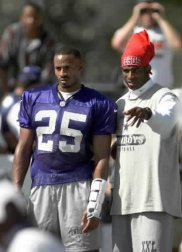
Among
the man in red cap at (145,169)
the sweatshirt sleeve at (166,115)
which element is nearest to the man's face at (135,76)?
the man in red cap at (145,169)

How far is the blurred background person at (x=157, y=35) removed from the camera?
1369cm

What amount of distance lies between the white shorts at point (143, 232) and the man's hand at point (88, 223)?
0.23m

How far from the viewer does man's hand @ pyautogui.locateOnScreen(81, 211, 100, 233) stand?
9.83 meters

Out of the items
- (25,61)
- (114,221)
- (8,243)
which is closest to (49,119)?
(114,221)

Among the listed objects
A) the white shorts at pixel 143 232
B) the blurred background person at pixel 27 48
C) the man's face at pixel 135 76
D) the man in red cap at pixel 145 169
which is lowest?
the white shorts at pixel 143 232

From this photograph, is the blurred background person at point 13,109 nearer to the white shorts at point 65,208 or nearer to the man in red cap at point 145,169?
the white shorts at point 65,208

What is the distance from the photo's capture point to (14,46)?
15359 millimetres

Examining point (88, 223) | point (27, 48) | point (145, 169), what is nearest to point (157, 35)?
point (27, 48)

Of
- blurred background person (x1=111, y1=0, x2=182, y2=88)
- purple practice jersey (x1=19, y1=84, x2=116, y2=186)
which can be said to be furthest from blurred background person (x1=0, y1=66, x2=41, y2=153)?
purple practice jersey (x1=19, y1=84, x2=116, y2=186)

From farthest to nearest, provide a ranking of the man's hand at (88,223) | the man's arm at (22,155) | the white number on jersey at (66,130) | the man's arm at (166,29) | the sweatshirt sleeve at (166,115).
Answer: the man's arm at (166,29) → the man's arm at (22,155) → the white number on jersey at (66,130) → the man's hand at (88,223) → the sweatshirt sleeve at (166,115)

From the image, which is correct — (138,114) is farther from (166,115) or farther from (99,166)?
(99,166)

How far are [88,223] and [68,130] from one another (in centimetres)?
67

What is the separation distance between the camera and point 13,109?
→ 13.8m

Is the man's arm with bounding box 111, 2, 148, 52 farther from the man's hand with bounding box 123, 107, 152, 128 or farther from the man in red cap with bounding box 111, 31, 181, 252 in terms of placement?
the man's hand with bounding box 123, 107, 152, 128
